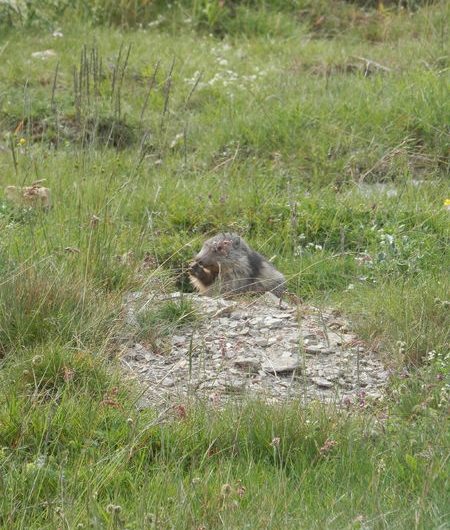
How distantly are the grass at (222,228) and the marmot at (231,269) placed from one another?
0.16 metres

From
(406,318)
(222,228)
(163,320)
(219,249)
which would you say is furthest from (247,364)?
(222,228)

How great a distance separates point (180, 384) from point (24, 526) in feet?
4.74

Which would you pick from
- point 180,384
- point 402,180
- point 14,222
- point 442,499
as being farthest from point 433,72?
point 442,499

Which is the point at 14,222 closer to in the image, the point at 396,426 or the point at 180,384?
the point at 180,384

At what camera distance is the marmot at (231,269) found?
7.18 metres

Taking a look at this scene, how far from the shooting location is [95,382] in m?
5.30

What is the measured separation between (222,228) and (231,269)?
0.64m

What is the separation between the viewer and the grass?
→ 443 centimetres

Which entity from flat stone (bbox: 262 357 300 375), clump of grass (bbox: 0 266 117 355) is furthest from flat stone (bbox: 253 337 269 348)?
clump of grass (bbox: 0 266 117 355)

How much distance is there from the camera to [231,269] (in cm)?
726

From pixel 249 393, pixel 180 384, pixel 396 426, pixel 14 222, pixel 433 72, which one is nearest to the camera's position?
pixel 396 426

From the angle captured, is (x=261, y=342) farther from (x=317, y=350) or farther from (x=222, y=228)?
(x=222, y=228)

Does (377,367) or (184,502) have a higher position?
(184,502)

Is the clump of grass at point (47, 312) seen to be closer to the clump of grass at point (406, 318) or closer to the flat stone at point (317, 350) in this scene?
the flat stone at point (317, 350)
